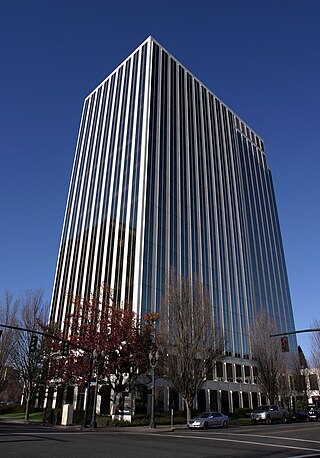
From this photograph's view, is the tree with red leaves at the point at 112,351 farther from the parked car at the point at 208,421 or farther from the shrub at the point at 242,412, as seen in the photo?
the shrub at the point at 242,412

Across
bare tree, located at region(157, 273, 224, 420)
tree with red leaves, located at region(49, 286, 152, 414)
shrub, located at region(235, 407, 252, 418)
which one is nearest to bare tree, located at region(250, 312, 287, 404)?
shrub, located at region(235, 407, 252, 418)

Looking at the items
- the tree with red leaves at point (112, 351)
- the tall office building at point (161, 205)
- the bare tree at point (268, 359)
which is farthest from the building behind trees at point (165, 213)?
the tree with red leaves at point (112, 351)

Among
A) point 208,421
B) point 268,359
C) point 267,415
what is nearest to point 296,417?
point 267,415

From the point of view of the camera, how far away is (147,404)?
40.4 metres

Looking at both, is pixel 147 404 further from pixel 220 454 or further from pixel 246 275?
pixel 246 275

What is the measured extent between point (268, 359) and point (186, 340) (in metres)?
21.1

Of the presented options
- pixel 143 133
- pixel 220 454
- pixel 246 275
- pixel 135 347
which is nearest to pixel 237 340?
pixel 246 275

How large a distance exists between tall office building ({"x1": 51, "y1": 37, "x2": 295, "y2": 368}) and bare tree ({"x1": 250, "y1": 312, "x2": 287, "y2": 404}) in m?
5.81

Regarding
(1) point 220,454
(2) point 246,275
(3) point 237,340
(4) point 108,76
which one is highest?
(4) point 108,76

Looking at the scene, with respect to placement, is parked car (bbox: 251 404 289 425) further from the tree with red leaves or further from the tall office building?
the tall office building

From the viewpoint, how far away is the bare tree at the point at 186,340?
34.2 meters

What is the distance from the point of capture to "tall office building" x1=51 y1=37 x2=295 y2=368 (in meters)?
51.2

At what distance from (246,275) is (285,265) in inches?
900

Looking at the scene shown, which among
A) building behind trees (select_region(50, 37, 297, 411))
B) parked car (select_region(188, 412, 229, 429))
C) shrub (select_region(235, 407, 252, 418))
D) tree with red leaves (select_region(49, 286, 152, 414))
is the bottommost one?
parked car (select_region(188, 412, 229, 429))
